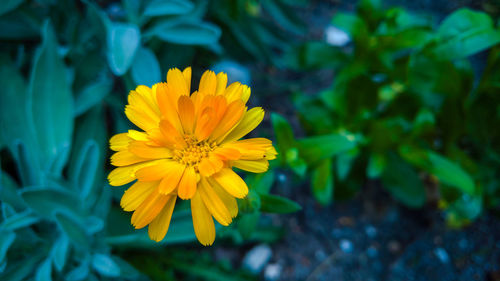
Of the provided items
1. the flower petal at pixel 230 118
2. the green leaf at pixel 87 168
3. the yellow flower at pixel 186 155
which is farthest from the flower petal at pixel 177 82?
the green leaf at pixel 87 168

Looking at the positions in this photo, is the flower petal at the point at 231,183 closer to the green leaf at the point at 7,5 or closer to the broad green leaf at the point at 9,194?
the broad green leaf at the point at 9,194

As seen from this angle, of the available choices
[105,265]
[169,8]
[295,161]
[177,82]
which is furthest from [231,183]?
[169,8]

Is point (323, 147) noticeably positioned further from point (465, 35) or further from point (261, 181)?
point (465, 35)

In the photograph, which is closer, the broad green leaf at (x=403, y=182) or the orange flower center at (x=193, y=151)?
the orange flower center at (x=193, y=151)

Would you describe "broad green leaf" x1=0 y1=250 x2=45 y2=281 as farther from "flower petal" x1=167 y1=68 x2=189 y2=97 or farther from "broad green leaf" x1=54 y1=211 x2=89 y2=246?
"flower petal" x1=167 y1=68 x2=189 y2=97

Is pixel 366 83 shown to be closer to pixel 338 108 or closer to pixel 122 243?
pixel 338 108

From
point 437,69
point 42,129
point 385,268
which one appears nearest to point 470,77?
point 437,69
